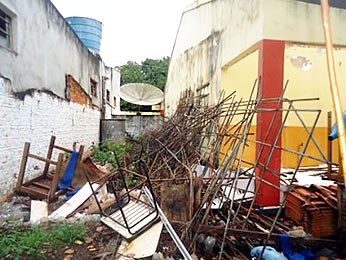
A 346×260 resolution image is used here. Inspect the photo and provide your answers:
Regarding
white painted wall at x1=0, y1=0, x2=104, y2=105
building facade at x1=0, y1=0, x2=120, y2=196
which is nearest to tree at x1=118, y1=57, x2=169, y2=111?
building facade at x1=0, y1=0, x2=120, y2=196

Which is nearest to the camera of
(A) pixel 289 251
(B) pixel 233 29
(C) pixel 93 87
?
(A) pixel 289 251

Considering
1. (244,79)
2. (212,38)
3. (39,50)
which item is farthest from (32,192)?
(212,38)

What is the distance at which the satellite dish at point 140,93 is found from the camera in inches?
640

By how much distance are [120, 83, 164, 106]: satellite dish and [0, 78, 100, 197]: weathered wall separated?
25.3 feet

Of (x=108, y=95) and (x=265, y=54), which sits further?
(x=108, y=95)

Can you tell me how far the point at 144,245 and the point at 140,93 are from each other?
13585 millimetres

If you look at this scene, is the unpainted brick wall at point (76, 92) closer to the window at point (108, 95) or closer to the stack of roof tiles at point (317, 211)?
the window at point (108, 95)

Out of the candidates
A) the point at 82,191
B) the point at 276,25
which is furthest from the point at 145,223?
the point at 276,25

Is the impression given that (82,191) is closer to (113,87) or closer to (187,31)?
(187,31)

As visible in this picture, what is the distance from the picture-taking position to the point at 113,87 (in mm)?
16891

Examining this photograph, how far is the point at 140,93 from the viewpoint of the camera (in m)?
16.4

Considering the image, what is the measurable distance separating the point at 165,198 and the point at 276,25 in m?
3.13

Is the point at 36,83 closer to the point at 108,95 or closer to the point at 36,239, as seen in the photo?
the point at 36,239

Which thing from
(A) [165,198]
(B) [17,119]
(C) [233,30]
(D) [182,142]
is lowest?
(A) [165,198]
